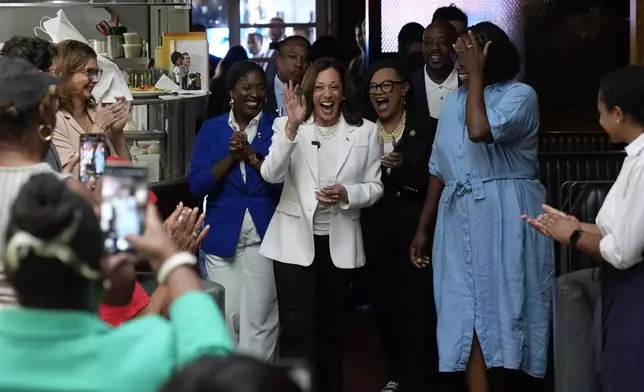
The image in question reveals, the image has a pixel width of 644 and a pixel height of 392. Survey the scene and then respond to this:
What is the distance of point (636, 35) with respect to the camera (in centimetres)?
571

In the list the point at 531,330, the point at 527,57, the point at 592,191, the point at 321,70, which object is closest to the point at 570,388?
the point at 531,330

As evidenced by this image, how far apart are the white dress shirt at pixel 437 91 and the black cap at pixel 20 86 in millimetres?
3531

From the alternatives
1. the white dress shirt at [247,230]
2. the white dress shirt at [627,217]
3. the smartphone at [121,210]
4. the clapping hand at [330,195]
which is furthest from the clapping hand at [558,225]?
the smartphone at [121,210]

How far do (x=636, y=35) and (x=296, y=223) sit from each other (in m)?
2.12

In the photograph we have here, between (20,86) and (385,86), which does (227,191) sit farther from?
(20,86)

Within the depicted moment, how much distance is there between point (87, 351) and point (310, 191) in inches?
120

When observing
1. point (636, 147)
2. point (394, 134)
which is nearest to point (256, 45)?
point (394, 134)

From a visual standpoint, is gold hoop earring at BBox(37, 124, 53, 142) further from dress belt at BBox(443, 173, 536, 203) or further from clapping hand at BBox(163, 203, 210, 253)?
dress belt at BBox(443, 173, 536, 203)

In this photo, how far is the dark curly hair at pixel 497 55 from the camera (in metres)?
4.61

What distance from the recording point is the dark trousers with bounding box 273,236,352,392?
189 inches

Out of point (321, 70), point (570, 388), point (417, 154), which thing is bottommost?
point (570, 388)

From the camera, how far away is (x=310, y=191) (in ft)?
15.9

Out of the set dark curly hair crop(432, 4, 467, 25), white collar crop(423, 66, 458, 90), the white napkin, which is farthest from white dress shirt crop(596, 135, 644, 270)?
dark curly hair crop(432, 4, 467, 25)

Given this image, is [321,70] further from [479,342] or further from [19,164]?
[19,164]
